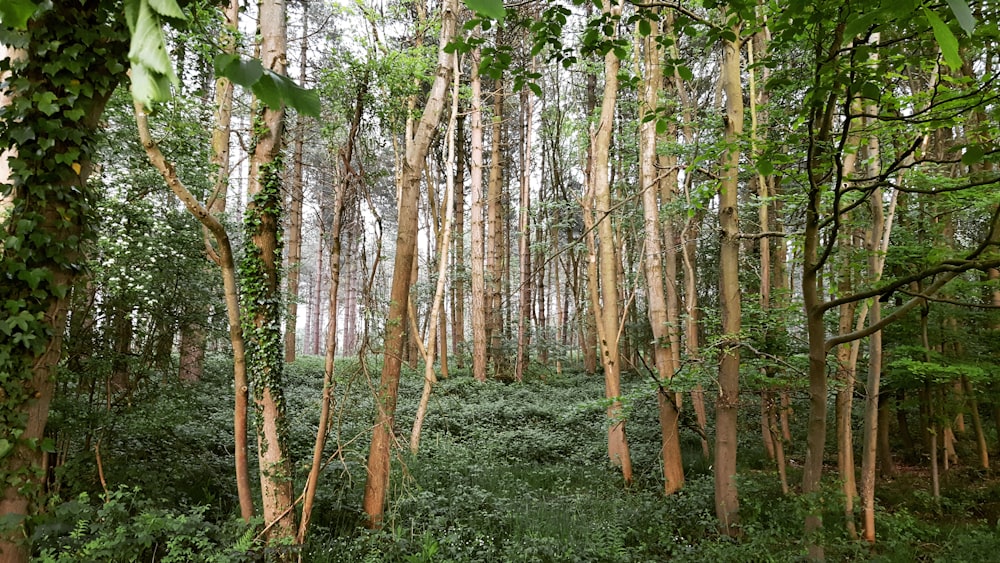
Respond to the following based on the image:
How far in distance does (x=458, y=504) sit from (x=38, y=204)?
206 inches

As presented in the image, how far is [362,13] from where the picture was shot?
18.9 ft

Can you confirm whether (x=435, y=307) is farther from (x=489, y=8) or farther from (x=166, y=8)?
(x=166, y=8)

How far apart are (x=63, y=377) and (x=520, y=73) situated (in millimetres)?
5260

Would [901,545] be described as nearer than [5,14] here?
No

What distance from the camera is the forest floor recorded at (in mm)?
4422

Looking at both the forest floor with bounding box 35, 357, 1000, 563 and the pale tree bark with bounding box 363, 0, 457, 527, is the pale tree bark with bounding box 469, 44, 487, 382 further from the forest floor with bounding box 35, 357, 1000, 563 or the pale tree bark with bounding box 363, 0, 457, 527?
the pale tree bark with bounding box 363, 0, 457, 527

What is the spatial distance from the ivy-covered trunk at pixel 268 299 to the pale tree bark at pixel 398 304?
95cm

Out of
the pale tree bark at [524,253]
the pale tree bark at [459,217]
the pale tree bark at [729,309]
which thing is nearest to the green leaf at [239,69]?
the pale tree bark at [729,309]

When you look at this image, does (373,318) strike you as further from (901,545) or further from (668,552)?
(901,545)

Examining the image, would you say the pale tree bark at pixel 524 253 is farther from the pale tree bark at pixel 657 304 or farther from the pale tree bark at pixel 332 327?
the pale tree bark at pixel 332 327


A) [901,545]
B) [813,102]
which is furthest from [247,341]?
[901,545]

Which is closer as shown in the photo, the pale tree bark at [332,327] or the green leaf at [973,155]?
the green leaf at [973,155]

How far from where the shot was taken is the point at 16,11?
67cm

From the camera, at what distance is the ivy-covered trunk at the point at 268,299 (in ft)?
15.1
